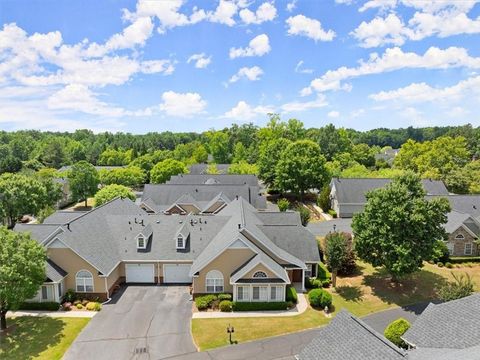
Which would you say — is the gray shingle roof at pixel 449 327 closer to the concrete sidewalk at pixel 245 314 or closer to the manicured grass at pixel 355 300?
the manicured grass at pixel 355 300

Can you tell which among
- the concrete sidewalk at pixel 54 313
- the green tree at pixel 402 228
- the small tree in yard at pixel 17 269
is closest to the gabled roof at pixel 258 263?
the green tree at pixel 402 228

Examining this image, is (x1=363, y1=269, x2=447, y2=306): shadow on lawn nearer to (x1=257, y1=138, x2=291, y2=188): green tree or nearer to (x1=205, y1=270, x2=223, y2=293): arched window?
(x1=205, y1=270, x2=223, y2=293): arched window

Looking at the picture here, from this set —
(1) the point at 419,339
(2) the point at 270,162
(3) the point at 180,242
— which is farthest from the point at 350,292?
(2) the point at 270,162

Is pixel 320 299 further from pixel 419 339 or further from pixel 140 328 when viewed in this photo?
pixel 140 328

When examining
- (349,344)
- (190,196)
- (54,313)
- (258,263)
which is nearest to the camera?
(349,344)

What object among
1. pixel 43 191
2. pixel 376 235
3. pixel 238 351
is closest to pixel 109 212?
pixel 43 191

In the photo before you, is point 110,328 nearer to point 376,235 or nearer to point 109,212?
point 109,212

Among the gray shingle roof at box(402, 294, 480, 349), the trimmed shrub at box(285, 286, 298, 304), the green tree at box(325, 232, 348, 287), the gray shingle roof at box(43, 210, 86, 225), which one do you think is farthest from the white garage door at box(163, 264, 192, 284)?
the gray shingle roof at box(402, 294, 480, 349)
